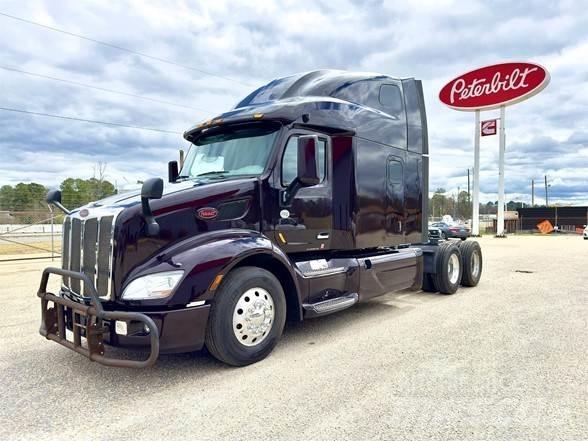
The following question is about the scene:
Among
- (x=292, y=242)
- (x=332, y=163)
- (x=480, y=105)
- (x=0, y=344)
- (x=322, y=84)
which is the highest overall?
(x=480, y=105)

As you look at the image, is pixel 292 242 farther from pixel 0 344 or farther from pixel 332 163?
pixel 0 344

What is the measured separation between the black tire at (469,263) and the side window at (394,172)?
279 cm

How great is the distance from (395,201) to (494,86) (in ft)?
84.5

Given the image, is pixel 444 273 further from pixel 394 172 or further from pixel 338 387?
pixel 338 387

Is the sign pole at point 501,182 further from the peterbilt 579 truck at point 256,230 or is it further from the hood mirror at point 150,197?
the hood mirror at point 150,197

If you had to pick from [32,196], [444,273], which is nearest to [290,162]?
[444,273]

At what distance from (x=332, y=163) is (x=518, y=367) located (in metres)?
2.92

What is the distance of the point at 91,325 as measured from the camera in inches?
139

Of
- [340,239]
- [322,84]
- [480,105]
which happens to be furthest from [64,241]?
[480,105]

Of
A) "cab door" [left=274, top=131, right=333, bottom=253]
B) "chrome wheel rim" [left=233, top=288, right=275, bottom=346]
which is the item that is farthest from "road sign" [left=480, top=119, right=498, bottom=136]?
"chrome wheel rim" [left=233, top=288, right=275, bottom=346]

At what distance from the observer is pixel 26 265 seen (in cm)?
1287

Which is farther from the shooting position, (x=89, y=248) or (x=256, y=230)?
(x=256, y=230)

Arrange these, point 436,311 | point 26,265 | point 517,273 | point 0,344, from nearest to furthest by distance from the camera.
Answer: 1. point 0,344
2. point 436,311
3. point 517,273
4. point 26,265

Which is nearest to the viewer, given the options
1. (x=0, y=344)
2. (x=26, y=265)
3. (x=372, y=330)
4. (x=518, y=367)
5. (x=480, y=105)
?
(x=518, y=367)
